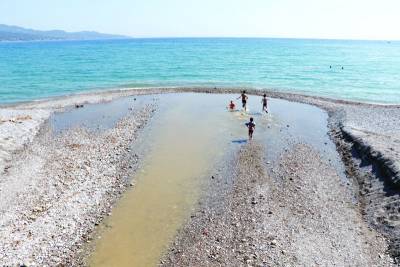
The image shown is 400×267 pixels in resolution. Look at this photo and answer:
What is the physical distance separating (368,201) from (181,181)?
12.4 metres

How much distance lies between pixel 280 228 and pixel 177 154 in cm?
1357

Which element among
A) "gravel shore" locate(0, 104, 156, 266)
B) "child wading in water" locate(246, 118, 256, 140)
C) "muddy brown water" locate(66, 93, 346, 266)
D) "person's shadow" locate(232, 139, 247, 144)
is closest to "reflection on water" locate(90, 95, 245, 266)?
"muddy brown water" locate(66, 93, 346, 266)

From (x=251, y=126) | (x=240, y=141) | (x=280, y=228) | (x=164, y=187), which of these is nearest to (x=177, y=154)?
(x=164, y=187)

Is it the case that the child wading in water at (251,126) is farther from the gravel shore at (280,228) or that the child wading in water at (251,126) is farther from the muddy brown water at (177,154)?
the gravel shore at (280,228)

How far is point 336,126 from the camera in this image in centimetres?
3956

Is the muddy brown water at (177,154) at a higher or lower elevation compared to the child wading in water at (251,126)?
lower

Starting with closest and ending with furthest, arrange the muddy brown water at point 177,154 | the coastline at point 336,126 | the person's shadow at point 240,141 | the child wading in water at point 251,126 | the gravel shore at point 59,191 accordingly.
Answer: the gravel shore at point 59,191
the muddy brown water at point 177,154
the coastline at point 336,126
the person's shadow at point 240,141
the child wading in water at point 251,126

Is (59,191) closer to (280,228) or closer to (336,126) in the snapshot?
(280,228)

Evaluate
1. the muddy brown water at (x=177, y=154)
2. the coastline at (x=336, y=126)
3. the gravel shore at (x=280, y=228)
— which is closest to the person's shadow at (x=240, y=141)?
the muddy brown water at (x=177, y=154)

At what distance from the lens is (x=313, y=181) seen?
26.1m

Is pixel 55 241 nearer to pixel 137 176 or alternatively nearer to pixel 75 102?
pixel 137 176

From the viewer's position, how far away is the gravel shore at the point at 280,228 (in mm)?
17531

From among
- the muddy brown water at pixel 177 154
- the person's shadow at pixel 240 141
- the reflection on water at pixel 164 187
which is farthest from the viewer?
the person's shadow at pixel 240 141

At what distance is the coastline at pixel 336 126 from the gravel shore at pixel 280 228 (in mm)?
1563
